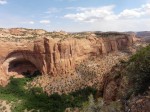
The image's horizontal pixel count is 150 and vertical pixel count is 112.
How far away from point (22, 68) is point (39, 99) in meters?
13.1

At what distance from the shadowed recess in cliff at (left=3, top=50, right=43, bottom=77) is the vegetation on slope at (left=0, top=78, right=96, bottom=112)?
533 centimetres

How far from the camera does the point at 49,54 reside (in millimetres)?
69750

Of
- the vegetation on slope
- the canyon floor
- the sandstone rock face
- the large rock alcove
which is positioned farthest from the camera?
the large rock alcove

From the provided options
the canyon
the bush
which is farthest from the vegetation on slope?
the bush

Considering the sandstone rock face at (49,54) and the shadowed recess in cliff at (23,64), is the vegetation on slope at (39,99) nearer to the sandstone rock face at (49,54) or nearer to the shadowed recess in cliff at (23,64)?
the sandstone rock face at (49,54)

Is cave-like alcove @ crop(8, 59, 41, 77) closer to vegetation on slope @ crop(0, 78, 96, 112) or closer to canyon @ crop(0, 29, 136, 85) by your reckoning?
canyon @ crop(0, 29, 136, 85)

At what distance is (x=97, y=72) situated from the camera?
221ft

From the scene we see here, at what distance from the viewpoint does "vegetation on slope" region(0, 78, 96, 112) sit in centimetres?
5944

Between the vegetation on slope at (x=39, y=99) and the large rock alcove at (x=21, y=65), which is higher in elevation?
the large rock alcove at (x=21, y=65)

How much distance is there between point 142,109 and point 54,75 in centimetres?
4969

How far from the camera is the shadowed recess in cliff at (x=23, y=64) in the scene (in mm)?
71438

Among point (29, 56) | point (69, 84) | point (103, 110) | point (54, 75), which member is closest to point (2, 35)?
point (29, 56)

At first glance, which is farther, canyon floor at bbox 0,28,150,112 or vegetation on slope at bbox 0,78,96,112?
canyon floor at bbox 0,28,150,112

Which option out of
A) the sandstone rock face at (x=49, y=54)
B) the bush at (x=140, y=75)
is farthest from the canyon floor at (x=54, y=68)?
the bush at (x=140, y=75)
